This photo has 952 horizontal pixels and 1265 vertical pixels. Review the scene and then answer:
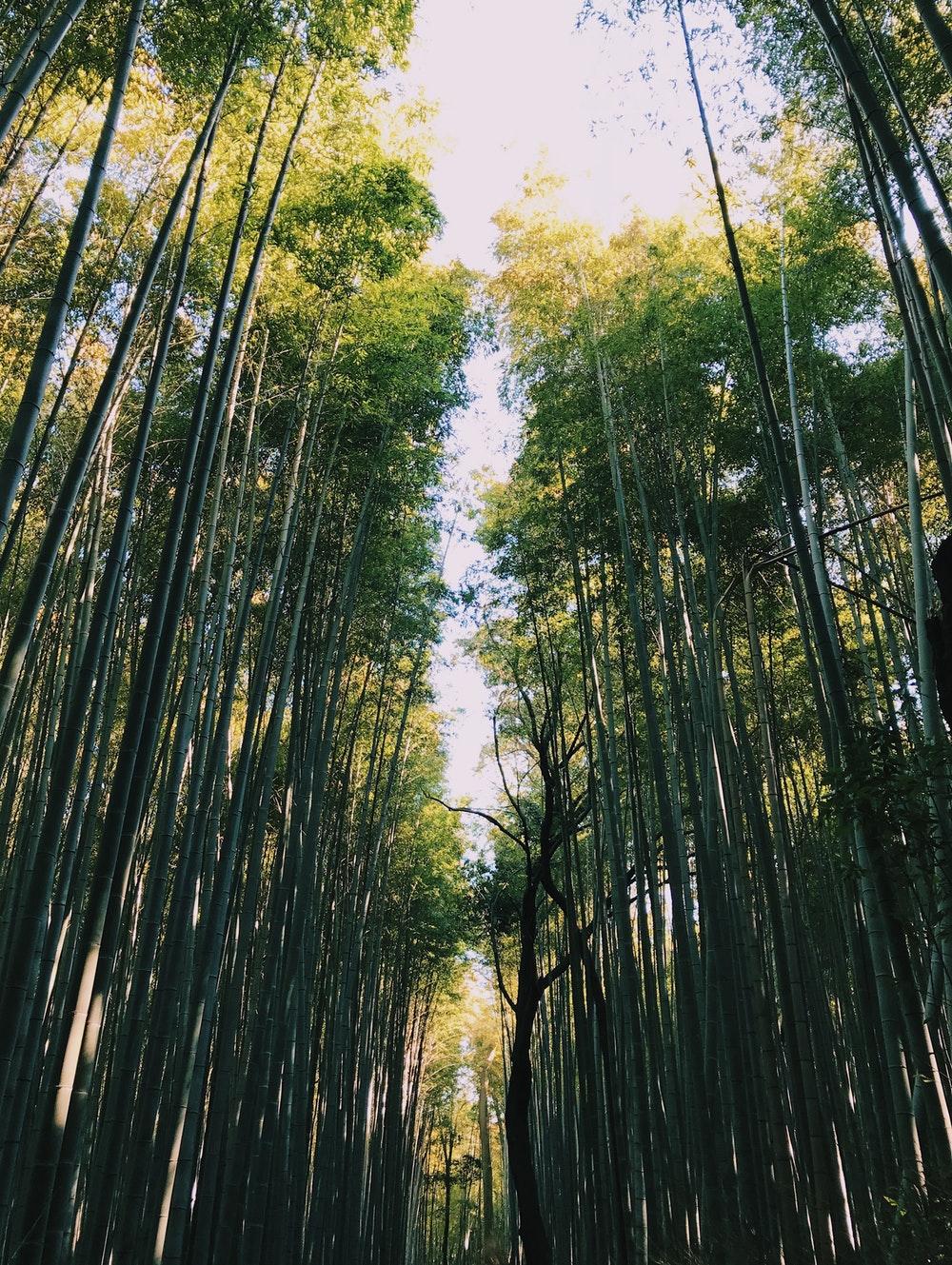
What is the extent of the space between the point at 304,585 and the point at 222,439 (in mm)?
974

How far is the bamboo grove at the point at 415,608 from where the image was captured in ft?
8.07

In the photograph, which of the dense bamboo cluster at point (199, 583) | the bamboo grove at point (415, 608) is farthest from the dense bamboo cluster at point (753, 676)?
the dense bamboo cluster at point (199, 583)

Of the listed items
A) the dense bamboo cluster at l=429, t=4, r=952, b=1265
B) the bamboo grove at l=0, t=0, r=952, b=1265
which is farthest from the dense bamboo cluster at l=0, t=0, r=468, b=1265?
the dense bamboo cluster at l=429, t=4, r=952, b=1265

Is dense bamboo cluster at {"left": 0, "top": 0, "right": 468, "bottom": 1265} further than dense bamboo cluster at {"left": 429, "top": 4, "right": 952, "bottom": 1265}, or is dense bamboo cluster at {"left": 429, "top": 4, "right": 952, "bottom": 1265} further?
dense bamboo cluster at {"left": 429, "top": 4, "right": 952, "bottom": 1265}

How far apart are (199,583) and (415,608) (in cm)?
308

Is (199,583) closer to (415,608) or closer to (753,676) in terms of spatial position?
(415,608)

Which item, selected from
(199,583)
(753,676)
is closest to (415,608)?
(199,583)

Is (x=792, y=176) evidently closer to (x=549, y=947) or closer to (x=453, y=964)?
(x=549, y=947)

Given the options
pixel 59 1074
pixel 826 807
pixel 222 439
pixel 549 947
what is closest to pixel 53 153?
pixel 222 439

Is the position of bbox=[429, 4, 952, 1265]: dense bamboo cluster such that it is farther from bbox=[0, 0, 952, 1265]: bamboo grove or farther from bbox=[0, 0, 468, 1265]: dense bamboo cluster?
bbox=[0, 0, 468, 1265]: dense bamboo cluster

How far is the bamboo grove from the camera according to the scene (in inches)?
96.8

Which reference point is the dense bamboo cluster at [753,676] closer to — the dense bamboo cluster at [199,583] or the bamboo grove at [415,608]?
the bamboo grove at [415,608]

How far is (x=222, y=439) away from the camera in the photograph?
166 inches

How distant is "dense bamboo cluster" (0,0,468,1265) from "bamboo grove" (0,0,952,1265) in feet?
0.10
